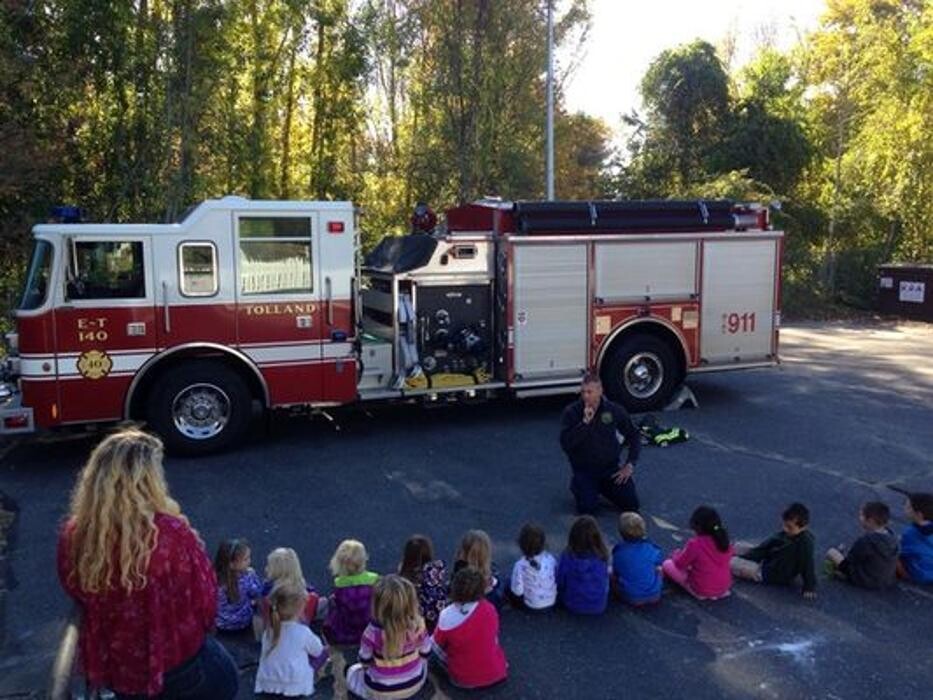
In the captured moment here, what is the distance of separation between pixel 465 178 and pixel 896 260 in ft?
47.4

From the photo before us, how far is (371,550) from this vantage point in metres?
6.42

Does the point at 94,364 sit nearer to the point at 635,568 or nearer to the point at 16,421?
the point at 16,421

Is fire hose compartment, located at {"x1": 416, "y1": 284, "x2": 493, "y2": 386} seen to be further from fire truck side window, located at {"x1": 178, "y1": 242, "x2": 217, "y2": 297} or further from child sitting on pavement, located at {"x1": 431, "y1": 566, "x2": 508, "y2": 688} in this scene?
child sitting on pavement, located at {"x1": 431, "y1": 566, "x2": 508, "y2": 688}

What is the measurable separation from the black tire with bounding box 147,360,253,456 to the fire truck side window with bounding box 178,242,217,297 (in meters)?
0.70

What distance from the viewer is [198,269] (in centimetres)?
850

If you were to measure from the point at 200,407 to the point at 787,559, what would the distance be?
219 inches

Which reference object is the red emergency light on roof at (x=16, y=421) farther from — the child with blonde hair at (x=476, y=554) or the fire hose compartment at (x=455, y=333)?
the child with blonde hair at (x=476, y=554)

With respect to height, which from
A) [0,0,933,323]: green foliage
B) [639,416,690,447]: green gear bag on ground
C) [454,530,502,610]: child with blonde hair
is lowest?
[639,416,690,447]: green gear bag on ground

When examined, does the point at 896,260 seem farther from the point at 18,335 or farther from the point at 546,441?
the point at 18,335

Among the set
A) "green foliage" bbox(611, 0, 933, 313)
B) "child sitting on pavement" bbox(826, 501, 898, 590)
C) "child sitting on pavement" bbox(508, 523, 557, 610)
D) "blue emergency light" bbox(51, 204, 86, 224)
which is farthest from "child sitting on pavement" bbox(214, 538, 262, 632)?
"green foliage" bbox(611, 0, 933, 313)

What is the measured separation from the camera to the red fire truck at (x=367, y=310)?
8.20 meters

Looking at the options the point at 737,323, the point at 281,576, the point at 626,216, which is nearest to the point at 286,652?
the point at 281,576

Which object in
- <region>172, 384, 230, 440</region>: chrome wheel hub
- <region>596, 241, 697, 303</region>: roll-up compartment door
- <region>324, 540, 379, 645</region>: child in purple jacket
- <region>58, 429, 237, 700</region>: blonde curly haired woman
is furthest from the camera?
<region>596, 241, 697, 303</region>: roll-up compartment door

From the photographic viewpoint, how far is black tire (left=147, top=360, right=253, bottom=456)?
8492mm
